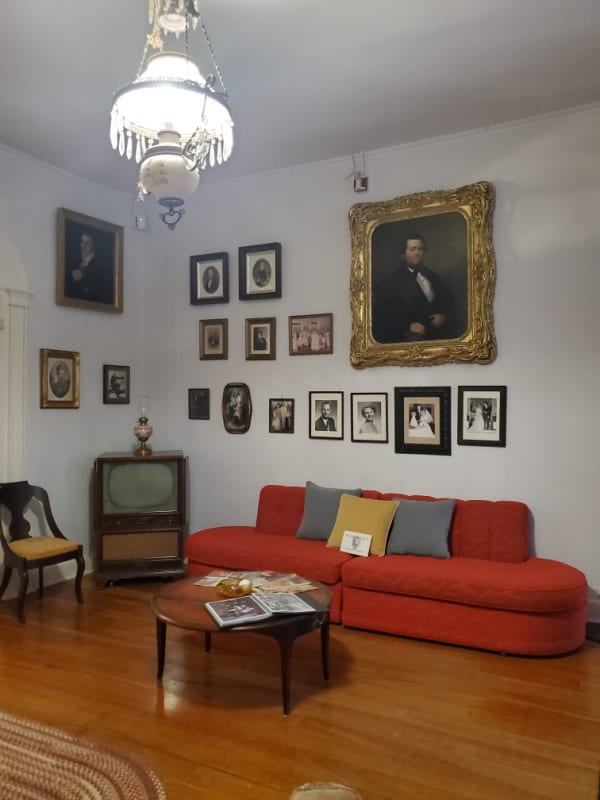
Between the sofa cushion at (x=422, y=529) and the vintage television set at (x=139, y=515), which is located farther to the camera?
the vintage television set at (x=139, y=515)

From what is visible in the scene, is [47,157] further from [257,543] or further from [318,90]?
[257,543]

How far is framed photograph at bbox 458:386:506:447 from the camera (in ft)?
14.0

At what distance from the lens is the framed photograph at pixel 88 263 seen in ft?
16.5

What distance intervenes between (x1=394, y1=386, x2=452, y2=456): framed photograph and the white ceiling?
1.88 m

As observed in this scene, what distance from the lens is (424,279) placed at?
4.53 m

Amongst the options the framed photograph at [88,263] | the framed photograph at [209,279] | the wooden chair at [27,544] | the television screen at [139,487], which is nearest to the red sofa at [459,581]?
the television screen at [139,487]

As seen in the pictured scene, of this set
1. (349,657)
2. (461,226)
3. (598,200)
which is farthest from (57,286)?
(598,200)

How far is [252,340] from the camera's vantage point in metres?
5.23

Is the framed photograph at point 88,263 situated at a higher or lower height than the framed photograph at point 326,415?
higher

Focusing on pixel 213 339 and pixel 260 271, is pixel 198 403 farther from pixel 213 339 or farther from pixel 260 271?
pixel 260 271

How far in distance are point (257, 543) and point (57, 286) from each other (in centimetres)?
264

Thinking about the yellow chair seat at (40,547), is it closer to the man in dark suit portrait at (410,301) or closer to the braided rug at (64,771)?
the braided rug at (64,771)

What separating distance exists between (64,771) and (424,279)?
3.66 m

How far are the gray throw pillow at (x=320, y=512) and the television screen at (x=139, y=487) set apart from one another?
1107 millimetres
